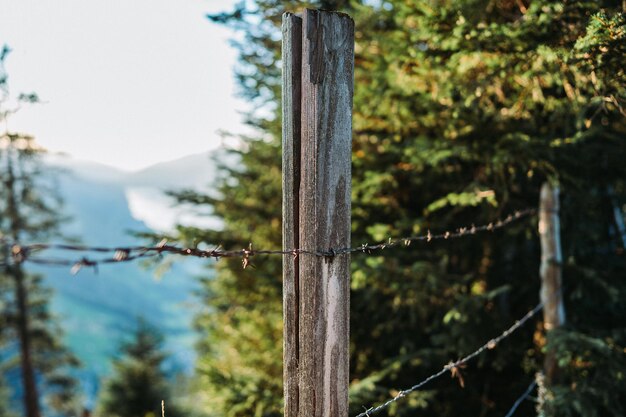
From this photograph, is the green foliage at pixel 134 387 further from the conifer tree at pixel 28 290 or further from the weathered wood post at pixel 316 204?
the weathered wood post at pixel 316 204

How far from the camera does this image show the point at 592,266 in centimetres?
534

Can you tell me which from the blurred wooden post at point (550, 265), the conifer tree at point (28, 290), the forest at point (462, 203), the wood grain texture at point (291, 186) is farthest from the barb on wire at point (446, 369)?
the conifer tree at point (28, 290)

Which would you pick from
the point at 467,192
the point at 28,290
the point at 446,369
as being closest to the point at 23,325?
the point at 28,290

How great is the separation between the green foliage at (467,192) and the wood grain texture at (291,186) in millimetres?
1992

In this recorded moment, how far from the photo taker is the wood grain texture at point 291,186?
6.59 feet

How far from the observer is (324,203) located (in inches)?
77.8

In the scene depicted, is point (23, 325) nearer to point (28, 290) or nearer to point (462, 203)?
point (28, 290)

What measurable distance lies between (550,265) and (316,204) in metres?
3.81

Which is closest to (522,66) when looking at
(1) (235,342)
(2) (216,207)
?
(2) (216,207)

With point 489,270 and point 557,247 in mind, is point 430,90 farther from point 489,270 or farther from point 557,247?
point 489,270

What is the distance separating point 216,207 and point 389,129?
145 inches

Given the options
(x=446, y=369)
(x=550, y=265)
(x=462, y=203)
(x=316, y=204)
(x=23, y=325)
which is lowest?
(x=23, y=325)

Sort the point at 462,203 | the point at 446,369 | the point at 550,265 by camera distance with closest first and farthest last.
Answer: the point at 446,369, the point at 462,203, the point at 550,265

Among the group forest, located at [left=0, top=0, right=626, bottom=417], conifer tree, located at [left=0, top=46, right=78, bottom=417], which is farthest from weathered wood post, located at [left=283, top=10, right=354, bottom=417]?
conifer tree, located at [left=0, top=46, right=78, bottom=417]
